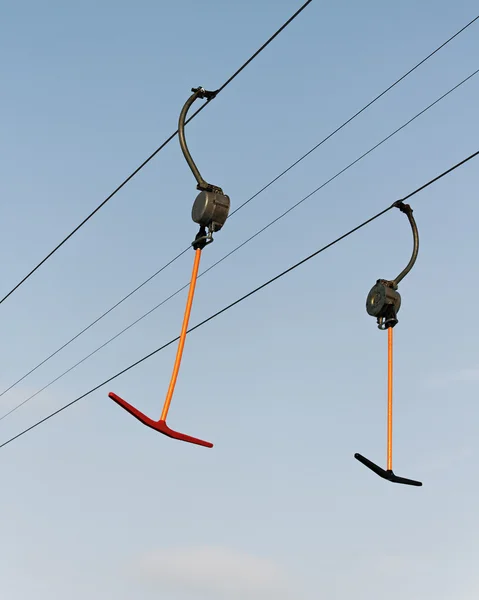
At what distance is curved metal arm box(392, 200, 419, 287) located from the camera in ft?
23.4

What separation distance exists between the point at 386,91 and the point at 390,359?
2314 millimetres

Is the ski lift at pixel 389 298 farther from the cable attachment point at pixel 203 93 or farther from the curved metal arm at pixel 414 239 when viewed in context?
the cable attachment point at pixel 203 93

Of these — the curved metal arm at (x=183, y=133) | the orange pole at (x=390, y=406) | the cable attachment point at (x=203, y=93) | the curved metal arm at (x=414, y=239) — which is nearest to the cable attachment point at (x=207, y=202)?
the curved metal arm at (x=183, y=133)

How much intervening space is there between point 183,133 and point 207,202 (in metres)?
0.54

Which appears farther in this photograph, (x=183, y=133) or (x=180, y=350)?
(x=183, y=133)

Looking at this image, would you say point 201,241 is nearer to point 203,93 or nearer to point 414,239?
point 203,93

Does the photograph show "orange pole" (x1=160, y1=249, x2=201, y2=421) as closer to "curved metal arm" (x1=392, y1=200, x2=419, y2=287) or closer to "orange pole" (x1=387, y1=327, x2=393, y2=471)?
"orange pole" (x1=387, y1=327, x2=393, y2=471)

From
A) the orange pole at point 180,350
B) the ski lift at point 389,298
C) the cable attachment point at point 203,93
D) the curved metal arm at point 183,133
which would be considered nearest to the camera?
the orange pole at point 180,350

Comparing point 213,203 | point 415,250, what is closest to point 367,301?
point 415,250

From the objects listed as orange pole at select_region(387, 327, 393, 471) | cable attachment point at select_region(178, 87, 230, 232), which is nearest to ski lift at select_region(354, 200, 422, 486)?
orange pole at select_region(387, 327, 393, 471)

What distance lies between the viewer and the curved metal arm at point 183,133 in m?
5.75

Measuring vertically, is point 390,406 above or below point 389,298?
below

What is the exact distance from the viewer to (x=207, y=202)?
221 inches

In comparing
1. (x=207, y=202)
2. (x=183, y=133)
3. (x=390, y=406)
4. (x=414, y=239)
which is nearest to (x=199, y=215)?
(x=207, y=202)
